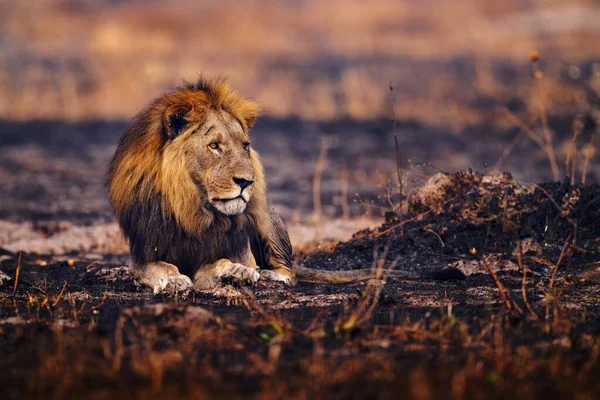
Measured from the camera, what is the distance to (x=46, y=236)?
37.2 feet

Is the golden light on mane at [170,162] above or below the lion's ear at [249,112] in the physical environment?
below

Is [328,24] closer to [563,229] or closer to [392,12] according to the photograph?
[392,12]

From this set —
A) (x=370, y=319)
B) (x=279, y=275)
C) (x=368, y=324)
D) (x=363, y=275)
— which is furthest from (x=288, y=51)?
(x=368, y=324)

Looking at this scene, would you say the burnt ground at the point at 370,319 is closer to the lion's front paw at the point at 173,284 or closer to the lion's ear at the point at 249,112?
the lion's front paw at the point at 173,284

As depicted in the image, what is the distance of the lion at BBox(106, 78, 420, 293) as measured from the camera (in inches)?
279

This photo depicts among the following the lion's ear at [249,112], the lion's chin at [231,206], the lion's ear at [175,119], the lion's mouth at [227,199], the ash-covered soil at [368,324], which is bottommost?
the ash-covered soil at [368,324]

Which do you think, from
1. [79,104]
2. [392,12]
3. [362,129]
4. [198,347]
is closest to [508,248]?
[198,347]

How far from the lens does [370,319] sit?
6031 millimetres

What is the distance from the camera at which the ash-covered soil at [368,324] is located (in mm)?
4656

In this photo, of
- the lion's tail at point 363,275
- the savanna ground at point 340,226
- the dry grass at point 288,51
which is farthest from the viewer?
the dry grass at point 288,51

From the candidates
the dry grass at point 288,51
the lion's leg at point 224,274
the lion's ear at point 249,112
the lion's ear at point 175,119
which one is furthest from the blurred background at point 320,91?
the lion's leg at point 224,274

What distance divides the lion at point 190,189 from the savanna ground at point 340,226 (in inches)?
11.9

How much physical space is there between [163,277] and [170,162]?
0.80 m

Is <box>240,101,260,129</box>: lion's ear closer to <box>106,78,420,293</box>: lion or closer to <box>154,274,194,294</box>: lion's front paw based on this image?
<box>106,78,420,293</box>: lion
